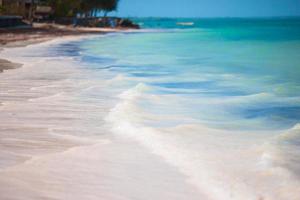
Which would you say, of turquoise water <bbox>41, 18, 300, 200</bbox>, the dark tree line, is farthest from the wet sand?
the dark tree line

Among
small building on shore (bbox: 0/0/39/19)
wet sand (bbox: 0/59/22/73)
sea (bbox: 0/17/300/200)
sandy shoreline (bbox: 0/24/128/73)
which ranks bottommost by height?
wet sand (bbox: 0/59/22/73)

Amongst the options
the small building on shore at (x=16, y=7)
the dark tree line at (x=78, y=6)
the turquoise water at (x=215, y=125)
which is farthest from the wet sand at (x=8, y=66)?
the dark tree line at (x=78, y=6)

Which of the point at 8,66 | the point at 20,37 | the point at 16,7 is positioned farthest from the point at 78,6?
the point at 8,66

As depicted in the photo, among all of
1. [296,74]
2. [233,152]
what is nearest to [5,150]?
[233,152]

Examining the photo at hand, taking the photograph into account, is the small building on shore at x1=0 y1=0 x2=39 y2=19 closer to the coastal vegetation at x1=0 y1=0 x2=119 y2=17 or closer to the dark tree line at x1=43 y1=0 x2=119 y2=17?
the coastal vegetation at x1=0 y1=0 x2=119 y2=17

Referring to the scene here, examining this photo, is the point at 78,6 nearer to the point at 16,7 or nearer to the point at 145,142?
the point at 16,7

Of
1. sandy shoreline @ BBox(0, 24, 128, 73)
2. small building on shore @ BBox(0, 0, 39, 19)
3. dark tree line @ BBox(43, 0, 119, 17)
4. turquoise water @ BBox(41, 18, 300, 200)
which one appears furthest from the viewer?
dark tree line @ BBox(43, 0, 119, 17)

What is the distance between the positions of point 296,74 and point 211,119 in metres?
8.66

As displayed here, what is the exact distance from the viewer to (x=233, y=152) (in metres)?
4.84

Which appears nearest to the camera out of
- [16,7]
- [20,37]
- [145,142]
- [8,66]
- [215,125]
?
[145,142]

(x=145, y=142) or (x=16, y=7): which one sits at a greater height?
(x=16, y=7)

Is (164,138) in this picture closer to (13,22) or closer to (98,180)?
(98,180)

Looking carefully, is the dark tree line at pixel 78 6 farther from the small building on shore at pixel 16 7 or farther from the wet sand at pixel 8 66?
the wet sand at pixel 8 66

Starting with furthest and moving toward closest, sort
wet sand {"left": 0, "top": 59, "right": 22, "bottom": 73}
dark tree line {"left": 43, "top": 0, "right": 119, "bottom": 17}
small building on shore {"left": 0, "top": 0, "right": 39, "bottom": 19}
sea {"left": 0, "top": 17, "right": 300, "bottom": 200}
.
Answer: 1. dark tree line {"left": 43, "top": 0, "right": 119, "bottom": 17}
2. small building on shore {"left": 0, "top": 0, "right": 39, "bottom": 19}
3. wet sand {"left": 0, "top": 59, "right": 22, "bottom": 73}
4. sea {"left": 0, "top": 17, "right": 300, "bottom": 200}
